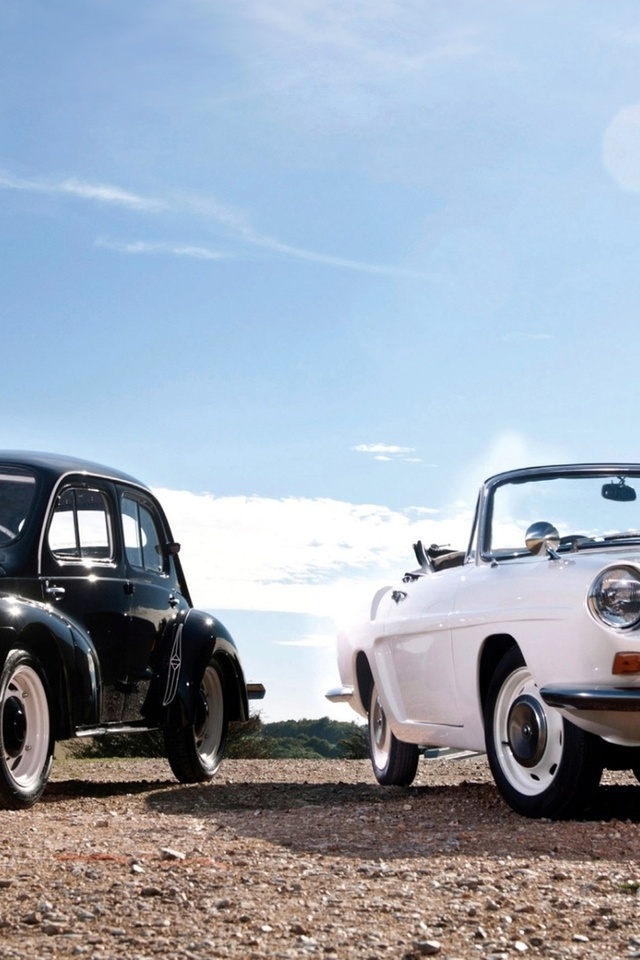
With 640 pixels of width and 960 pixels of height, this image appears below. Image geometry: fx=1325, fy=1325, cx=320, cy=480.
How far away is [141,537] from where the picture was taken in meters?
10.0

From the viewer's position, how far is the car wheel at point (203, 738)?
9.86 metres

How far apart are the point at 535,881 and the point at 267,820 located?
8.20ft

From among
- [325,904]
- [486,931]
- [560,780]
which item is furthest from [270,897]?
[560,780]

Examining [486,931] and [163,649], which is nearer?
[486,931]

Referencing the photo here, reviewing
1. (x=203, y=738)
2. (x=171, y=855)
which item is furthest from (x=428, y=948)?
(x=203, y=738)

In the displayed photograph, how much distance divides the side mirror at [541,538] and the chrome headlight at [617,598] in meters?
0.83

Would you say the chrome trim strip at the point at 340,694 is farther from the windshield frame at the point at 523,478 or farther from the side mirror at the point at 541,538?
the side mirror at the point at 541,538

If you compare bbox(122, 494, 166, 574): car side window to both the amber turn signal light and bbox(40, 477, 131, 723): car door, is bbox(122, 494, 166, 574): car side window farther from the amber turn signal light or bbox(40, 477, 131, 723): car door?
the amber turn signal light

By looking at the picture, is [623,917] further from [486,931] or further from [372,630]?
[372,630]

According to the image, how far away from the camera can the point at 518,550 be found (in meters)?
7.83

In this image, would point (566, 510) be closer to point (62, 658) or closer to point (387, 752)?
point (387, 752)

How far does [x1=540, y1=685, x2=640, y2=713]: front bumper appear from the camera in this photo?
244 inches

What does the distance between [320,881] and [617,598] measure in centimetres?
225

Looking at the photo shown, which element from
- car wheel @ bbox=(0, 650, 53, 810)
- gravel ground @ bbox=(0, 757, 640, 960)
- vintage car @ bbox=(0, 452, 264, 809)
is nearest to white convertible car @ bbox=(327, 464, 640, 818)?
gravel ground @ bbox=(0, 757, 640, 960)
